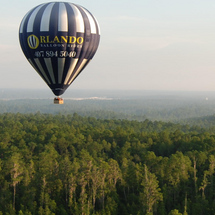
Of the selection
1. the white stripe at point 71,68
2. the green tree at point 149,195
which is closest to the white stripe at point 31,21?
the white stripe at point 71,68

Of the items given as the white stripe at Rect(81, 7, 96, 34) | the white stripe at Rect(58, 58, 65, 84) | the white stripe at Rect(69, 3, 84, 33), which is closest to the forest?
the white stripe at Rect(58, 58, 65, 84)

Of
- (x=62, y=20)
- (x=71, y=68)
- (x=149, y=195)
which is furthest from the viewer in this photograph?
(x=149, y=195)

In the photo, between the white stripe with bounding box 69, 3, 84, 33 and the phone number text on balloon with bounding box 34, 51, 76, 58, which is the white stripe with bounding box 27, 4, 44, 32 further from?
the white stripe with bounding box 69, 3, 84, 33

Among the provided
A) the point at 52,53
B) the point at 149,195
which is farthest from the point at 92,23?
the point at 149,195

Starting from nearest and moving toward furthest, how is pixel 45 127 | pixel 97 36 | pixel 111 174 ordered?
pixel 97 36 < pixel 111 174 < pixel 45 127

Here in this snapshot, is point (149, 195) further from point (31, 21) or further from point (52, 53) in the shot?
point (31, 21)

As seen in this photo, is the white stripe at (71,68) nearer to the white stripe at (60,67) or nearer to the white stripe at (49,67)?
the white stripe at (60,67)

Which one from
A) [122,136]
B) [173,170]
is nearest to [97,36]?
[173,170]

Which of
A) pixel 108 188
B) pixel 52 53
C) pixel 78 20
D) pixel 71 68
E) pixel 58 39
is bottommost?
pixel 108 188

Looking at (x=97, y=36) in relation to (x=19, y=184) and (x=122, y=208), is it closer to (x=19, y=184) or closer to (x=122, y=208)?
(x=122, y=208)
